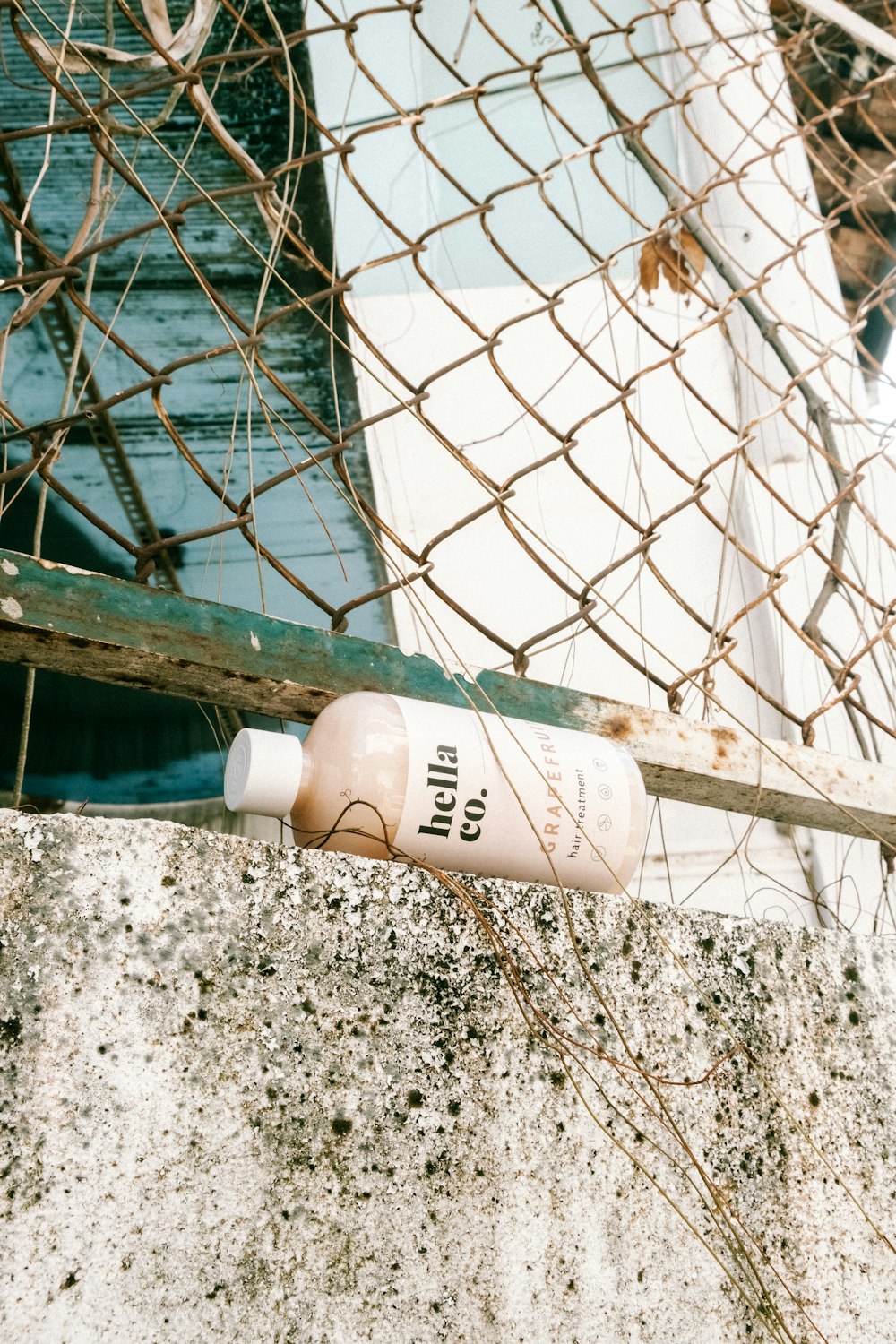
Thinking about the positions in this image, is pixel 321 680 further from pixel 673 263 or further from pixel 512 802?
pixel 673 263

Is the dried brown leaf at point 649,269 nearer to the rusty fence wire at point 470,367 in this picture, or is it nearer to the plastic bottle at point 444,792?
the rusty fence wire at point 470,367

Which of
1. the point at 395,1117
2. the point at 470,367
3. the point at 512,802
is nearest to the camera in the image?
the point at 395,1117

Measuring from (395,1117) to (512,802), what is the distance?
219mm

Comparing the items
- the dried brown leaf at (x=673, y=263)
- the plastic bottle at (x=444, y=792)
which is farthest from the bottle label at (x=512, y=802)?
the dried brown leaf at (x=673, y=263)

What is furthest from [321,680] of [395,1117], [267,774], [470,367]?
[470,367]

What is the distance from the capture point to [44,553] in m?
1.45

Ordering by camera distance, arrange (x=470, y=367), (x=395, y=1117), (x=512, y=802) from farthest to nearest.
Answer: (x=470, y=367) → (x=512, y=802) → (x=395, y=1117)

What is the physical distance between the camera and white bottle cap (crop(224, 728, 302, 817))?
0.65 m

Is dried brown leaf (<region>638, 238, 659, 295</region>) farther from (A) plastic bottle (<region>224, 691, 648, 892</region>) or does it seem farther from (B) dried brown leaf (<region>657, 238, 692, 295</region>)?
(A) plastic bottle (<region>224, 691, 648, 892</region>)

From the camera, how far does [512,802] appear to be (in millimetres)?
705

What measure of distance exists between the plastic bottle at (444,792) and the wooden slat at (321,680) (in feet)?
0.15

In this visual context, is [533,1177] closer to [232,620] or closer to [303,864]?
[303,864]

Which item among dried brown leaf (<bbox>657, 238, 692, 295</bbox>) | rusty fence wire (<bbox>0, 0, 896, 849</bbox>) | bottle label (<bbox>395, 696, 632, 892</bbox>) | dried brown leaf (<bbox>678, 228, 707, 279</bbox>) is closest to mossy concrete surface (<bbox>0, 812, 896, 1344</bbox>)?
bottle label (<bbox>395, 696, 632, 892</bbox>)

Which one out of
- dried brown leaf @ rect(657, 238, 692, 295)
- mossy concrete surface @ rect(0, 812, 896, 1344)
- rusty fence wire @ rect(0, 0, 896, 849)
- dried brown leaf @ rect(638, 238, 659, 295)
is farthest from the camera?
dried brown leaf @ rect(638, 238, 659, 295)
